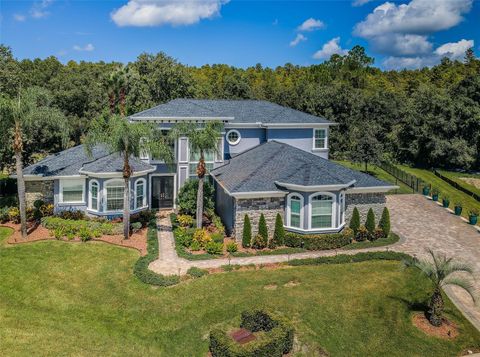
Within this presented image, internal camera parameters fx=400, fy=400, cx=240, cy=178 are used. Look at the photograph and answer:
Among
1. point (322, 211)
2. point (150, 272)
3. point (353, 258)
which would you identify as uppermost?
point (322, 211)

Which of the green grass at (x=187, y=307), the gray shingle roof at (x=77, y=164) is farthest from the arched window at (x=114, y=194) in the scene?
the green grass at (x=187, y=307)

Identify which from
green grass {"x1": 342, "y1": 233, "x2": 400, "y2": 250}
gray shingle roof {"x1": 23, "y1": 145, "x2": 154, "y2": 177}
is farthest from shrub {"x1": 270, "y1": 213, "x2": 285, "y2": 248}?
gray shingle roof {"x1": 23, "y1": 145, "x2": 154, "y2": 177}

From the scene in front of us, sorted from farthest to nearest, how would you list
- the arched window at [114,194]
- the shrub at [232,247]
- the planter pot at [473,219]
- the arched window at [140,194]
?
the planter pot at [473,219], the arched window at [140,194], the arched window at [114,194], the shrub at [232,247]

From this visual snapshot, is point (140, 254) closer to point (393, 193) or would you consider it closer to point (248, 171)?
point (248, 171)

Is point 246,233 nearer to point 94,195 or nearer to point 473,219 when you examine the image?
point 94,195

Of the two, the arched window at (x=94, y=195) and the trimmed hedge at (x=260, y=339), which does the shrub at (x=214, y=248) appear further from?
the arched window at (x=94, y=195)

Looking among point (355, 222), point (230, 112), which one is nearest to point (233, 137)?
point (230, 112)

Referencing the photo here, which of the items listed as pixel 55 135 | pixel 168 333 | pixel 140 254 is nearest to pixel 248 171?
pixel 140 254
